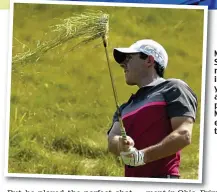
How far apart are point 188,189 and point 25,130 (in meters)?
0.94

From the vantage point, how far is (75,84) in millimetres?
3611

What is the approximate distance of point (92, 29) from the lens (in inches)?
140

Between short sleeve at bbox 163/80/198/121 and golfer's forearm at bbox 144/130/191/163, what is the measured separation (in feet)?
0.33

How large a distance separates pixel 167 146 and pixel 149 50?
0.52 meters

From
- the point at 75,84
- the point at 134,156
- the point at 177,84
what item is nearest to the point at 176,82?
the point at 177,84

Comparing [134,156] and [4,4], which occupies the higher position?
[4,4]

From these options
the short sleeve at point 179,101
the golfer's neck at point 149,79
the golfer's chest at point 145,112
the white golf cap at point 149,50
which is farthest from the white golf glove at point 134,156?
the white golf cap at point 149,50

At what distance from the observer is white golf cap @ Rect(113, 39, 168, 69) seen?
3.52 metres

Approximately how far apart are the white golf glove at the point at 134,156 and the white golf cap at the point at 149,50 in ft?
1.59

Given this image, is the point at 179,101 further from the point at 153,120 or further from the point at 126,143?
the point at 126,143

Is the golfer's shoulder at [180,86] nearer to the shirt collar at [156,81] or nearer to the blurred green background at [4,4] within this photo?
the shirt collar at [156,81]

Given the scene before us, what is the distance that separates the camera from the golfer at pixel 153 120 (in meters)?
3.44

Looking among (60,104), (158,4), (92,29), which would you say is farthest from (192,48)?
(60,104)

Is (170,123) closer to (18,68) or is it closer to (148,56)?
(148,56)
